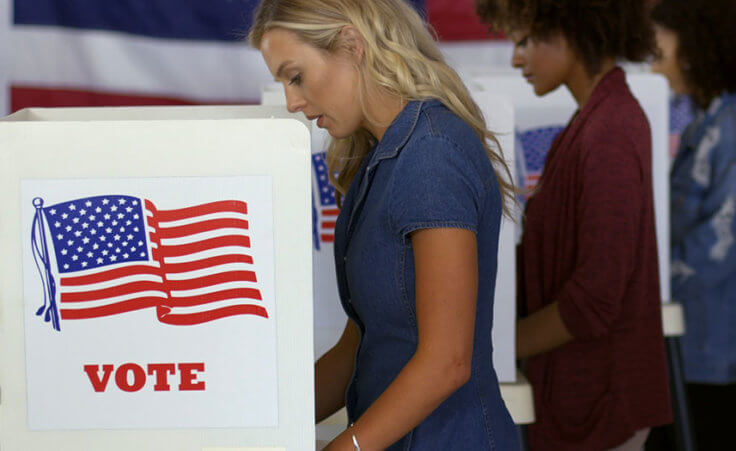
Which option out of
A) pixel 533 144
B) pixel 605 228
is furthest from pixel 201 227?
pixel 533 144

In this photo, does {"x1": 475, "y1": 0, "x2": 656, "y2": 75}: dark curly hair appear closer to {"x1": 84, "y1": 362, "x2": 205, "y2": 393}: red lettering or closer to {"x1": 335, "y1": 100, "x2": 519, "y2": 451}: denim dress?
{"x1": 335, "y1": 100, "x2": 519, "y2": 451}: denim dress

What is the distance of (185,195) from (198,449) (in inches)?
10.4

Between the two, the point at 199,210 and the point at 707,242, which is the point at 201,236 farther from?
the point at 707,242

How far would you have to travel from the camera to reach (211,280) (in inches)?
39.7

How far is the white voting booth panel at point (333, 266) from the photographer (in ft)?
5.75

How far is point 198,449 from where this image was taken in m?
1.02

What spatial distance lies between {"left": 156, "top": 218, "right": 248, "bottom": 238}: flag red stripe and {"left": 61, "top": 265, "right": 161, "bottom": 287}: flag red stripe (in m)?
0.04

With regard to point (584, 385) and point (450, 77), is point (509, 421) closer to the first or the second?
point (450, 77)

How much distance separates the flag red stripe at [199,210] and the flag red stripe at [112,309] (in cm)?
9

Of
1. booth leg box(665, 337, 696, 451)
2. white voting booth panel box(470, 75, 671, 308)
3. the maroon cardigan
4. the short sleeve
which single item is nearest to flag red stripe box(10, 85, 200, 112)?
white voting booth panel box(470, 75, 671, 308)

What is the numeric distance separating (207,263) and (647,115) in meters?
1.65

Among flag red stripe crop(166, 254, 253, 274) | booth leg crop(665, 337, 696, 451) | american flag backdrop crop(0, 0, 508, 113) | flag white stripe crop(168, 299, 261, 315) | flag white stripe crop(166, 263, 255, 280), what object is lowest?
booth leg crop(665, 337, 696, 451)

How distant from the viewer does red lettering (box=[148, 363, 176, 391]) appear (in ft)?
3.33

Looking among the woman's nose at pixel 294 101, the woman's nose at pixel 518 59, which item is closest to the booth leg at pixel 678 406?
the woman's nose at pixel 518 59
